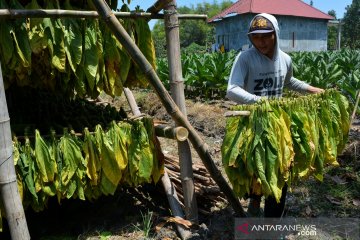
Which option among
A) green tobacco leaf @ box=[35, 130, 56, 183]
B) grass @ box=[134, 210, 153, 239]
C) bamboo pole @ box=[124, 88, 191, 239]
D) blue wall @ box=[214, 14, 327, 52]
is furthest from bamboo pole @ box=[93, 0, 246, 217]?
blue wall @ box=[214, 14, 327, 52]

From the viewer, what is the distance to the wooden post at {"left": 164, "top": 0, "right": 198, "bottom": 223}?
290 centimetres

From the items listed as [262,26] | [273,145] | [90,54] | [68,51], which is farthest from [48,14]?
[273,145]

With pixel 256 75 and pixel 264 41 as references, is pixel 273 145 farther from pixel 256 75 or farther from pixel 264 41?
A: pixel 264 41

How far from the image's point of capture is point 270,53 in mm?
2807

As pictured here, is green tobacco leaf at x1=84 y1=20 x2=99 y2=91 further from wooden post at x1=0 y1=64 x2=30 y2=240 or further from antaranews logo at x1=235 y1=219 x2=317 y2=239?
antaranews logo at x1=235 y1=219 x2=317 y2=239

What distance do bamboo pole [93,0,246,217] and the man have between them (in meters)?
0.32

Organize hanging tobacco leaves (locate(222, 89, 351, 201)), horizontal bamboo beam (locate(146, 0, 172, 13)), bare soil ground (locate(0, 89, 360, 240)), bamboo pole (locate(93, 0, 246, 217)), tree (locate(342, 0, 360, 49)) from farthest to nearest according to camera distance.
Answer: tree (locate(342, 0, 360, 49)) → bare soil ground (locate(0, 89, 360, 240)) → horizontal bamboo beam (locate(146, 0, 172, 13)) → bamboo pole (locate(93, 0, 246, 217)) → hanging tobacco leaves (locate(222, 89, 351, 201))

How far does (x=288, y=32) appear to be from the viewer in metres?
32.1

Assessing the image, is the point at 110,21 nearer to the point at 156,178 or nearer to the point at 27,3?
the point at 27,3

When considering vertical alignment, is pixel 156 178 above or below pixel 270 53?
below

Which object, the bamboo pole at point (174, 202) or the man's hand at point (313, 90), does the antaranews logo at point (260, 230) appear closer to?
the bamboo pole at point (174, 202)

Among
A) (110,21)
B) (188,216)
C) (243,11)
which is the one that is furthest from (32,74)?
(243,11)

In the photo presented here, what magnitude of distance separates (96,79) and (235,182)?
1245 mm

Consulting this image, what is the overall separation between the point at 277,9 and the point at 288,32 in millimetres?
2172
